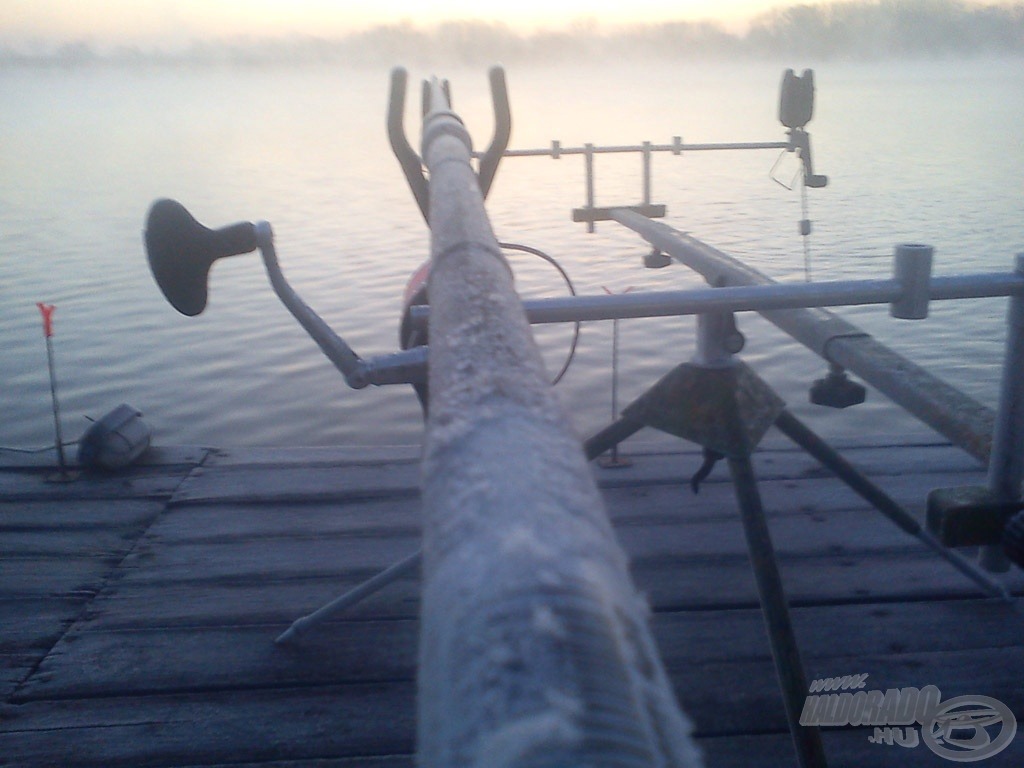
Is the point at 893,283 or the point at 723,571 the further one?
the point at 723,571

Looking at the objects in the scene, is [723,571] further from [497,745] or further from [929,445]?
[497,745]

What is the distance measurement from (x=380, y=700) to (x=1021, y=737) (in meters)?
1.65

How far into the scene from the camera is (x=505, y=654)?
0.31 meters

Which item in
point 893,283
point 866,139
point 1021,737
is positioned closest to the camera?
point 893,283

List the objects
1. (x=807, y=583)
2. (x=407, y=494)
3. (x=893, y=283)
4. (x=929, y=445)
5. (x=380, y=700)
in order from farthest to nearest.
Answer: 1. (x=929, y=445)
2. (x=407, y=494)
3. (x=807, y=583)
4. (x=380, y=700)
5. (x=893, y=283)

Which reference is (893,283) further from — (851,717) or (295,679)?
(295,679)

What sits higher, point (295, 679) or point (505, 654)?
point (505, 654)

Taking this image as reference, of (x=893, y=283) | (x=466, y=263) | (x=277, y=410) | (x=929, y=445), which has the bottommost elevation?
(x=277, y=410)

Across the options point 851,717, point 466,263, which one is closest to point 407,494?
point 851,717

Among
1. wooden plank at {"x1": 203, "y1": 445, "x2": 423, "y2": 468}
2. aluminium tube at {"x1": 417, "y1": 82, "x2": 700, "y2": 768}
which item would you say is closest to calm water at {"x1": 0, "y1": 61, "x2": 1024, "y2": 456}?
wooden plank at {"x1": 203, "y1": 445, "x2": 423, "y2": 468}

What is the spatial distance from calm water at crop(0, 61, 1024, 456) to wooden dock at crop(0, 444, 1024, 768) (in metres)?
3.94

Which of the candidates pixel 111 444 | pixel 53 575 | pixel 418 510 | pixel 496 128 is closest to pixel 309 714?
pixel 418 510

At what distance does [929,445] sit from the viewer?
14.1 feet

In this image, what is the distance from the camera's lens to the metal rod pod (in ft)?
4.94
